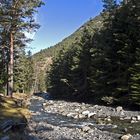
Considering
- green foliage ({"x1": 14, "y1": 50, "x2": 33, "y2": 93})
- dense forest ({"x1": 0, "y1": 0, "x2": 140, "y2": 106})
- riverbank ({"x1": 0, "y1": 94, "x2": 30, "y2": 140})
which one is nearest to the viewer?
riverbank ({"x1": 0, "y1": 94, "x2": 30, "y2": 140})

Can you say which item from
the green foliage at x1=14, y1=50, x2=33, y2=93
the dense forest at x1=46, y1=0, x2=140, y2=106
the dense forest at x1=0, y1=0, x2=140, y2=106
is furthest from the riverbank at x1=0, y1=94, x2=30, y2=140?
the green foliage at x1=14, y1=50, x2=33, y2=93

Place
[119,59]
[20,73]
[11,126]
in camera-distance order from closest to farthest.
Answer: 1. [11,126]
2. [119,59]
3. [20,73]

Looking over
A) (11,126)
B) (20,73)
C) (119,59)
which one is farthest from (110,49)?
(20,73)

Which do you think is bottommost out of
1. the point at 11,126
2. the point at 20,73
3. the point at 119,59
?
the point at 11,126

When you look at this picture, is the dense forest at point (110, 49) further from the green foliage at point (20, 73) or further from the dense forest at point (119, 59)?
the green foliage at point (20, 73)

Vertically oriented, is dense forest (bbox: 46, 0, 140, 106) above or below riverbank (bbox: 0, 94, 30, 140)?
above

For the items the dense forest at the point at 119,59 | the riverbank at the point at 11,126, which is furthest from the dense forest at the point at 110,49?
the riverbank at the point at 11,126

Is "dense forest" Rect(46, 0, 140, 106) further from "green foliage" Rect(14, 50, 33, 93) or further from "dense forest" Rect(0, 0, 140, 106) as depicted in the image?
"green foliage" Rect(14, 50, 33, 93)

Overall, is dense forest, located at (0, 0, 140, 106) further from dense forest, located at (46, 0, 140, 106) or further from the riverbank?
the riverbank

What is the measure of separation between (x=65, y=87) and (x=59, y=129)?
54.4 m

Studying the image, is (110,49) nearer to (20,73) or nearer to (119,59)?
(119,59)

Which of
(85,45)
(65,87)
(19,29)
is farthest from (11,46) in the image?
(65,87)

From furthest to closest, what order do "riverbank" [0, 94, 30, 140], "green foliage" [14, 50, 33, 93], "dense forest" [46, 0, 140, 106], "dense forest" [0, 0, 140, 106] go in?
"green foliage" [14, 50, 33, 93], "dense forest" [46, 0, 140, 106], "dense forest" [0, 0, 140, 106], "riverbank" [0, 94, 30, 140]

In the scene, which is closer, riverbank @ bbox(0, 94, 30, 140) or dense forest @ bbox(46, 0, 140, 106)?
riverbank @ bbox(0, 94, 30, 140)
